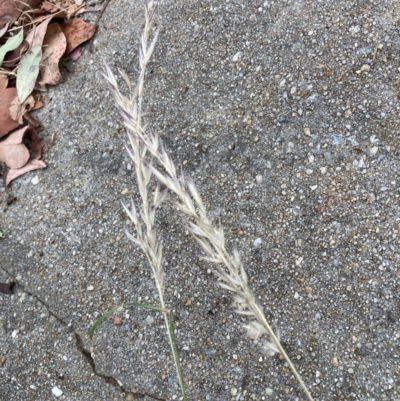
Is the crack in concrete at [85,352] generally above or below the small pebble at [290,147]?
below

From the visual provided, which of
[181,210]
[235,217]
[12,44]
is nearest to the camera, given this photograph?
[181,210]

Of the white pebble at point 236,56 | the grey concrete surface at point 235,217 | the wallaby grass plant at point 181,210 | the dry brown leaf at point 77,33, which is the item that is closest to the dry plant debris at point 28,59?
the dry brown leaf at point 77,33

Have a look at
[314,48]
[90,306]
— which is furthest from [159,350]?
[314,48]

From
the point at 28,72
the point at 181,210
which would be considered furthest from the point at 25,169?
the point at 181,210

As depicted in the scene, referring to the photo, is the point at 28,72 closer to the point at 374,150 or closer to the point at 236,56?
the point at 236,56

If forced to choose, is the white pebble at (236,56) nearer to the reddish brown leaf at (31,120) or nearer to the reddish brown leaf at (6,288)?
the reddish brown leaf at (31,120)

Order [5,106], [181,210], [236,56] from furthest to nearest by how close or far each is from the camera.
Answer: [5,106], [236,56], [181,210]
